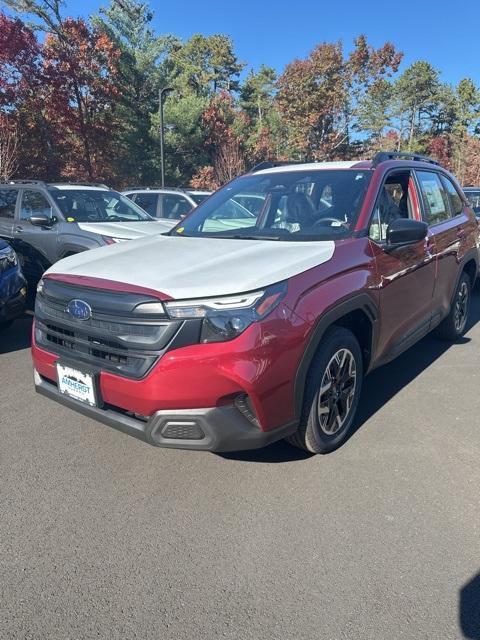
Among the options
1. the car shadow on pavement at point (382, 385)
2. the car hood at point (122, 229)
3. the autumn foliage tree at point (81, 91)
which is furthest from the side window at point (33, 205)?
the autumn foliage tree at point (81, 91)

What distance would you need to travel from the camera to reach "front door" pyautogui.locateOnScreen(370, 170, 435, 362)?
3.50 m

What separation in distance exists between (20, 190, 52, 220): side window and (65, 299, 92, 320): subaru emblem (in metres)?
4.71

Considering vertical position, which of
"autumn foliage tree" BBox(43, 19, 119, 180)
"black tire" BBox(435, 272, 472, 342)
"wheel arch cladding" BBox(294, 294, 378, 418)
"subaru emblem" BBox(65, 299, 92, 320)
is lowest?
"black tire" BBox(435, 272, 472, 342)

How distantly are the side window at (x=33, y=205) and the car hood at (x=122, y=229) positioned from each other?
2.44 feet

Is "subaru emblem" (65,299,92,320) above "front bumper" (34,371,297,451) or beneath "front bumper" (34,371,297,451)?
above

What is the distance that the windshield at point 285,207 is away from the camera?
347 centimetres

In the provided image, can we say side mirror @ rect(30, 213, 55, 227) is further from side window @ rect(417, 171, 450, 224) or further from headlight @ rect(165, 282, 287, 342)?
headlight @ rect(165, 282, 287, 342)

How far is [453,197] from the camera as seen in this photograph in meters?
5.36

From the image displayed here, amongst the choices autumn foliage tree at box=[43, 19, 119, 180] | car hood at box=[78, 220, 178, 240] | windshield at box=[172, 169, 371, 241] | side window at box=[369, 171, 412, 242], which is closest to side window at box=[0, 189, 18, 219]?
car hood at box=[78, 220, 178, 240]

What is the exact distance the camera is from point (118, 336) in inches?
104

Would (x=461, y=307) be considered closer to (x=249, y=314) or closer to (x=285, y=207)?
(x=285, y=207)

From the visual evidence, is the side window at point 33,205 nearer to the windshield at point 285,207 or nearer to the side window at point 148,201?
the side window at point 148,201

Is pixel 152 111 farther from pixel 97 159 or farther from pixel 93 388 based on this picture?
pixel 93 388

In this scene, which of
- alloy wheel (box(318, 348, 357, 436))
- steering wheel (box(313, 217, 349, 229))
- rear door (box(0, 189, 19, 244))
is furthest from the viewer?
rear door (box(0, 189, 19, 244))
